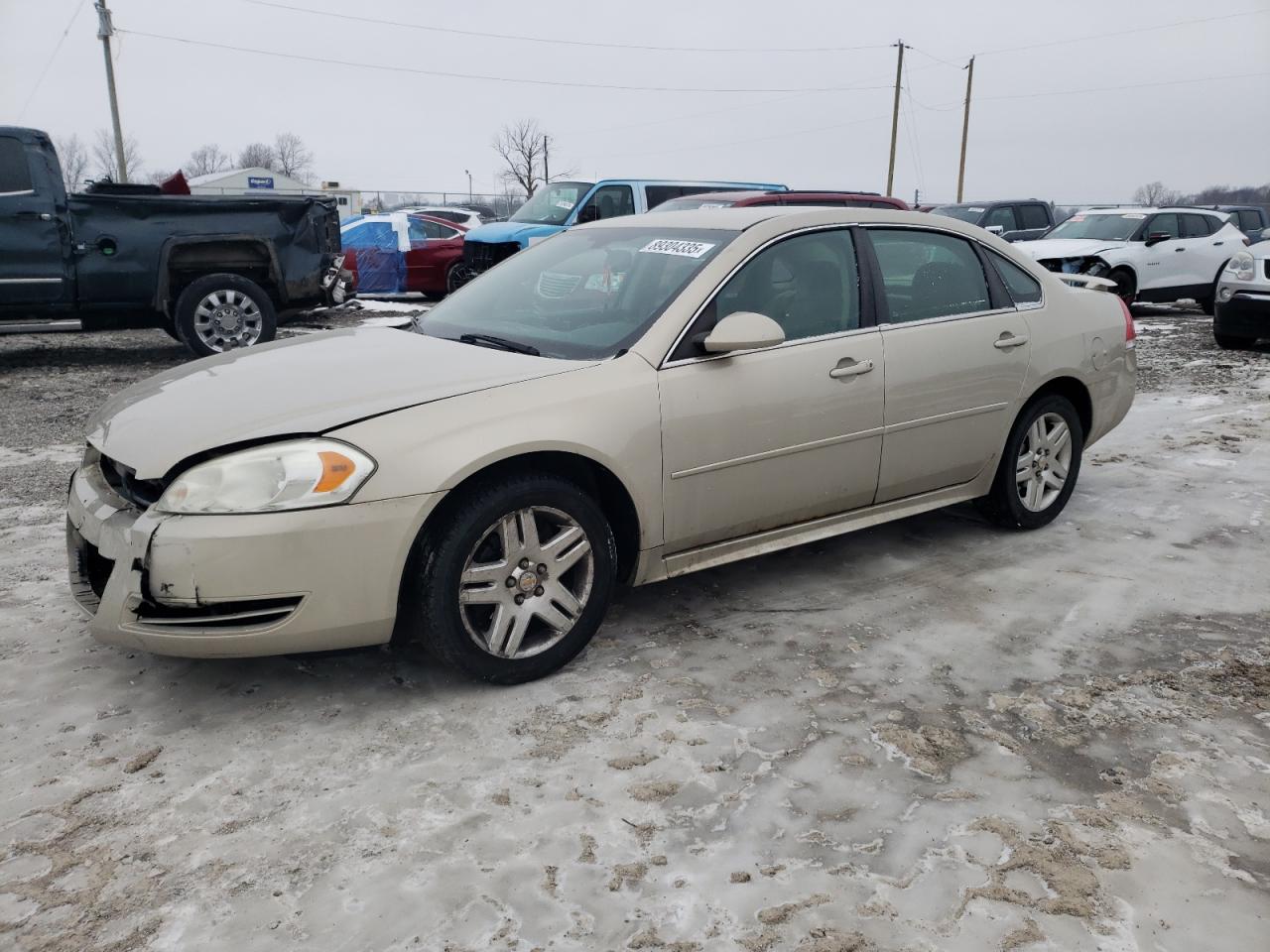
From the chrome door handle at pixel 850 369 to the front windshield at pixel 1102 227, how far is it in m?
12.2

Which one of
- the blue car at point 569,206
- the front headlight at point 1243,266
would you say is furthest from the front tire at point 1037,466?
the blue car at point 569,206

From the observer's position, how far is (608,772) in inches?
114

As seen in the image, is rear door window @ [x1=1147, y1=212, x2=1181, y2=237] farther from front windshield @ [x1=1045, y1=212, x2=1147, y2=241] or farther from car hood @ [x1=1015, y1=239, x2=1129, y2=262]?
car hood @ [x1=1015, y1=239, x2=1129, y2=262]

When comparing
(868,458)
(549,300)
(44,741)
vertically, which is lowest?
(44,741)

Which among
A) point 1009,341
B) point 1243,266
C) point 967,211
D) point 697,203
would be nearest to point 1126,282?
point 1243,266

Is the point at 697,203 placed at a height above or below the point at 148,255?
above

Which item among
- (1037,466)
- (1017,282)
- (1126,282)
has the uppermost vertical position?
(1017,282)

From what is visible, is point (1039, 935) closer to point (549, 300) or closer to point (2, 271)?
point (549, 300)

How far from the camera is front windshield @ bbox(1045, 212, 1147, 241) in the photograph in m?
14.5

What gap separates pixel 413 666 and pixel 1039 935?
2.13 metres

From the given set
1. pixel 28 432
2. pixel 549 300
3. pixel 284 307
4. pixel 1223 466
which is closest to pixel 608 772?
pixel 549 300

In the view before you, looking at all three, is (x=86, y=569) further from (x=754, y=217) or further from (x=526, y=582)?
(x=754, y=217)

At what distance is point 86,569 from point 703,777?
2.08 metres

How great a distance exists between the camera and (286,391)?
3.37m
